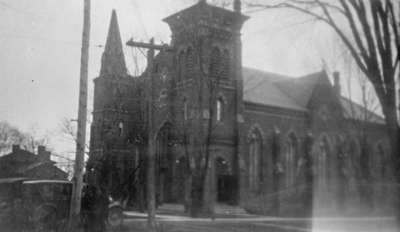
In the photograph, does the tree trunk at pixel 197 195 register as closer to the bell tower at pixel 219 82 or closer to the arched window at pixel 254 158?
the bell tower at pixel 219 82

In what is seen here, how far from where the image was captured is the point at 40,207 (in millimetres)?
15703

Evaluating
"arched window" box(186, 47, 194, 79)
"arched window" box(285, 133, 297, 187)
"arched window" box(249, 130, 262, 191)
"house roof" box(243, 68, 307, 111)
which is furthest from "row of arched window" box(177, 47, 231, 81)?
"arched window" box(285, 133, 297, 187)

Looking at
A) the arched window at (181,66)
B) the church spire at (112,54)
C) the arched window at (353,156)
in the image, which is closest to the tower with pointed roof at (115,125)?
the church spire at (112,54)

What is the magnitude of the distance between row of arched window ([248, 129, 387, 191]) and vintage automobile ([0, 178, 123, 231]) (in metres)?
21.6

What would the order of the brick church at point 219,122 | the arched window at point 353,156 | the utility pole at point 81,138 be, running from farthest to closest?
the arched window at point 353,156, the brick church at point 219,122, the utility pole at point 81,138

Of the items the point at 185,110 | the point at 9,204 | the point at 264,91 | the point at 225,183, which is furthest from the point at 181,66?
the point at 9,204

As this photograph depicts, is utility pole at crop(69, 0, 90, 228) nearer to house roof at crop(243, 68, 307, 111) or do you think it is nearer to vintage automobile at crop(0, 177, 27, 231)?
vintage automobile at crop(0, 177, 27, 231)

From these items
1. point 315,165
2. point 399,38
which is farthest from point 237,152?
point 399,38

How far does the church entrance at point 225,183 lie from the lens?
3481cm

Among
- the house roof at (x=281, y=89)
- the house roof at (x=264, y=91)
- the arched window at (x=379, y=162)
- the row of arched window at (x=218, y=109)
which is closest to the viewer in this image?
the row of arched window at (x=218, y=109)

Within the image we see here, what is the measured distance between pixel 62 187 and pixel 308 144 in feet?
95.8

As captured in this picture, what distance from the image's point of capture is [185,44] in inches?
1435

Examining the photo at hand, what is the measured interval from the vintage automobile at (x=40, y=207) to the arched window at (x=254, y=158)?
2103 cm

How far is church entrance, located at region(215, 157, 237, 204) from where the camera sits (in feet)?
114
